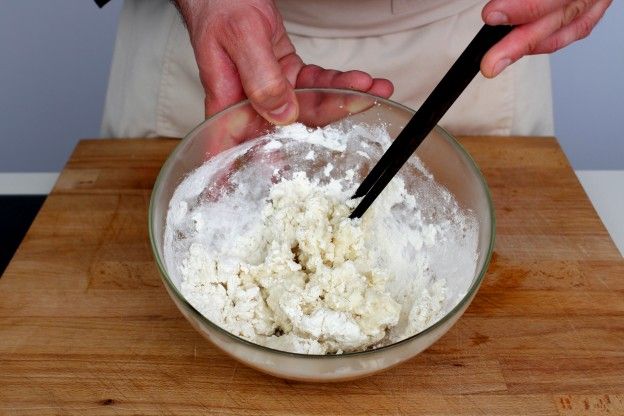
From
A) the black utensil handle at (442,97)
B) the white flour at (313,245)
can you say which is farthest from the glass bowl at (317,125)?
the black utensil handle at (442,97)

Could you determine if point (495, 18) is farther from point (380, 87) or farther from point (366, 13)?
point (366, 13)

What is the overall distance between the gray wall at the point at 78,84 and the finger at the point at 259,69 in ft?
3.98

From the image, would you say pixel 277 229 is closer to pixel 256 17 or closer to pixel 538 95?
pixel 256 17

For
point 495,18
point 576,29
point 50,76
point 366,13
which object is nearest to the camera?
point 495,18

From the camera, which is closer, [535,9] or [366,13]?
[535,9]

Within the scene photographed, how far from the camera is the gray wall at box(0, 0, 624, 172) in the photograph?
6.59 feet

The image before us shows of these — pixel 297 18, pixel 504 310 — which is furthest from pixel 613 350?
pixel 297 18

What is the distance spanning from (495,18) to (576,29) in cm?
29

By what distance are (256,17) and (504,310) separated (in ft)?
1.68

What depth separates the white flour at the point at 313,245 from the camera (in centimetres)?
82

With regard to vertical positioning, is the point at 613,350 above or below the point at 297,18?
below

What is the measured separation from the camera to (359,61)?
4.07ft

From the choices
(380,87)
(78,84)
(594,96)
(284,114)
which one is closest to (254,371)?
(284,114)

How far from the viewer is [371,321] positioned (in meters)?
0.81
